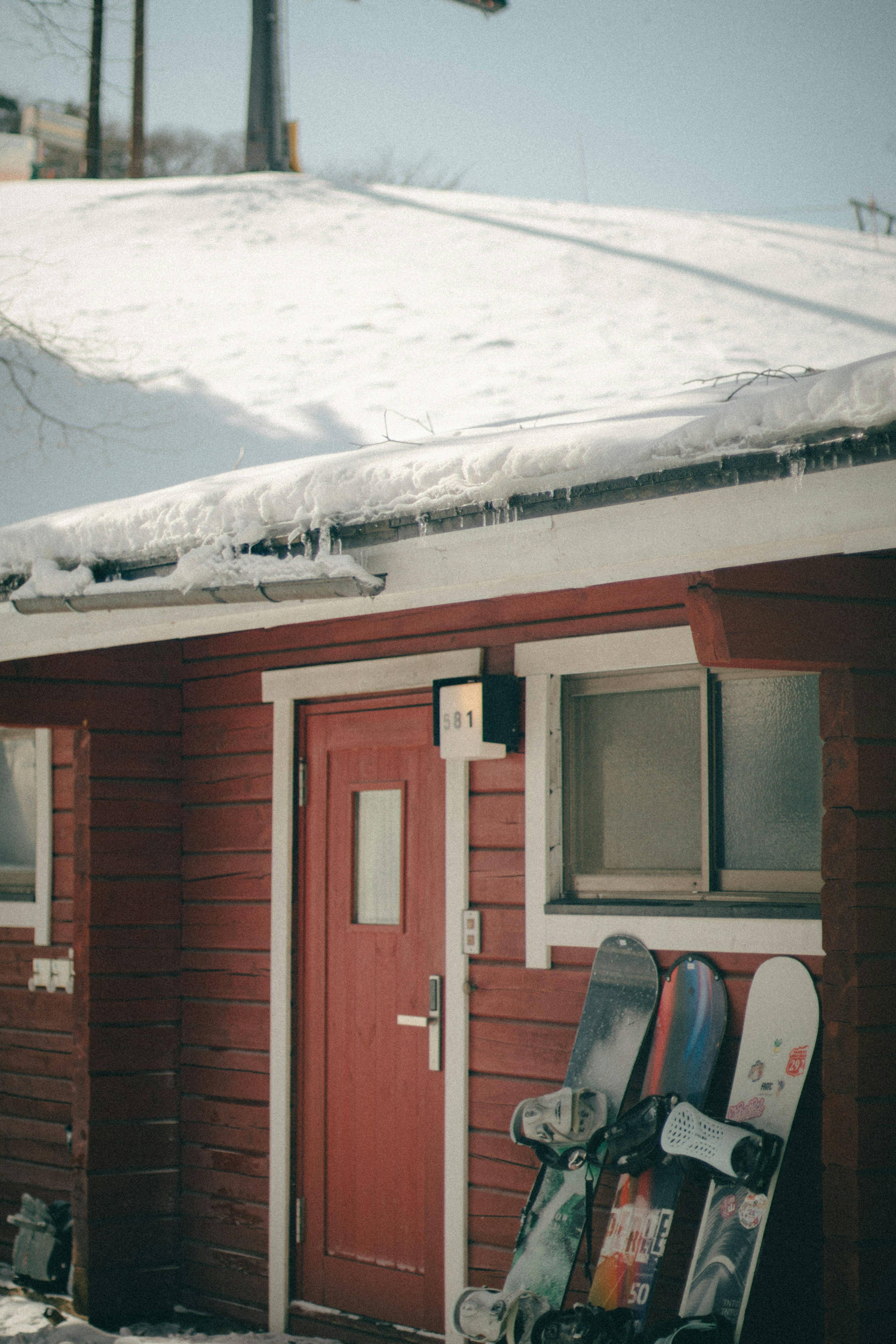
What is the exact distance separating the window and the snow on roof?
3.00 ft

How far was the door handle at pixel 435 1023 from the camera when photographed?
4395mm

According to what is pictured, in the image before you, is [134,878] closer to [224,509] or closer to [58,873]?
[58,873]

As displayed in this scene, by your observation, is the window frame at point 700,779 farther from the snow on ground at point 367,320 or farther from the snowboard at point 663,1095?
the snow on ground at point 367,320

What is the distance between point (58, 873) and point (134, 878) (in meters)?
0.87

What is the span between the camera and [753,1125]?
10.9 feet

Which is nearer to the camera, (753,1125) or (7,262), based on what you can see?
(753,1125)

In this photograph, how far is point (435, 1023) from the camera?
14.5 ft

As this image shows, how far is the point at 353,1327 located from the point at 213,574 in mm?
2898

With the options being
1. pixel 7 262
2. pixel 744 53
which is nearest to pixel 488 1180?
pixel 7 262

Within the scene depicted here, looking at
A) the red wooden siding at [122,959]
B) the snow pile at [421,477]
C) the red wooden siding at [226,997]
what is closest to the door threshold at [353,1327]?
the red wooden siding at [226,997]

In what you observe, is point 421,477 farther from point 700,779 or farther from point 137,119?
point 137,119

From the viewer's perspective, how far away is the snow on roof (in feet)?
8.94

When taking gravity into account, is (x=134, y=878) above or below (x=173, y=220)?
below

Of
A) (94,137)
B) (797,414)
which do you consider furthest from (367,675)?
(94,137)
